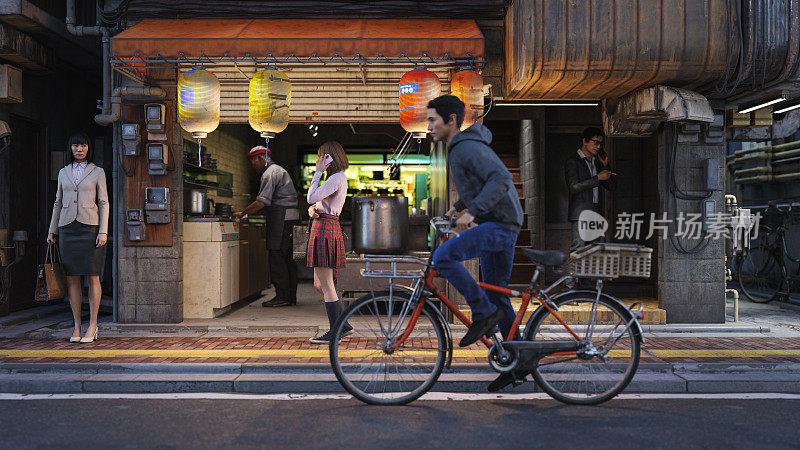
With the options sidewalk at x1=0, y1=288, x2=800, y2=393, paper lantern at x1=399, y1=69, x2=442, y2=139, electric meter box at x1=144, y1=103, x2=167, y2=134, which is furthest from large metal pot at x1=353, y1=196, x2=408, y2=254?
electric meter box at x1=144, y1=103, x2=167, y2=134

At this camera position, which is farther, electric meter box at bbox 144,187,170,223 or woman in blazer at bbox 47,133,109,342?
electric meter box at bbox 144,187,170,223

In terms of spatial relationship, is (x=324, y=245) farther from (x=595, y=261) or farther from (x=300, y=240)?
(x=595, y=261)

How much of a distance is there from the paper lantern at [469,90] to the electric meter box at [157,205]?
3.63 meters

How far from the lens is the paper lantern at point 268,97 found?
702 centimetres

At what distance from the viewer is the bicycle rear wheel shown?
34.6 feet

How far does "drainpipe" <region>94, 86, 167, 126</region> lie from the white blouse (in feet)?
8.19

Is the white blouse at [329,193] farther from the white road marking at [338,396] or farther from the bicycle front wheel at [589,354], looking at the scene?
the bicycle front wheel at [589,354]

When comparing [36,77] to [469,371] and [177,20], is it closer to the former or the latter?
[177,20]

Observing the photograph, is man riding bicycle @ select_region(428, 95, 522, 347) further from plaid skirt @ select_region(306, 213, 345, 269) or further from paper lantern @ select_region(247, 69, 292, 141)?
paper lantern @ select_region(247, 69, 292, 141)

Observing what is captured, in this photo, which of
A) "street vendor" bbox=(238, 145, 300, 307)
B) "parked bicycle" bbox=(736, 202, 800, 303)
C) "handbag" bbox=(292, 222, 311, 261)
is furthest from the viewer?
"parked bicycle" bbox=(736, 202, 800, 303)

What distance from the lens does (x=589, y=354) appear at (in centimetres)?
460

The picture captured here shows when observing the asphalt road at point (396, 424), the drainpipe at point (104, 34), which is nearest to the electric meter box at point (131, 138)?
the drainpipe at point (104, 34)

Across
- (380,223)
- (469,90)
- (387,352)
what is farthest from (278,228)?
(387,352)

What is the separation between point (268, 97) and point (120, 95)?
194 centimetres
